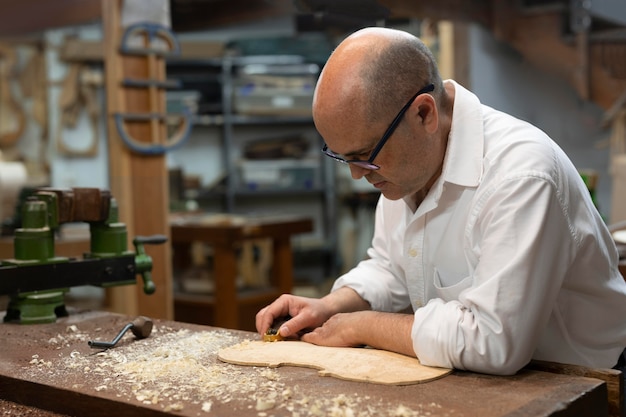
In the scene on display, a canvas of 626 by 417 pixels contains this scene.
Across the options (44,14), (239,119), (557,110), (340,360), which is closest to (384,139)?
(340,360)

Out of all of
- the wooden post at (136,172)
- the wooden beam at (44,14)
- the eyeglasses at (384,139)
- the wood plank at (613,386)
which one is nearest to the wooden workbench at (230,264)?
the wooden post at (136,172)

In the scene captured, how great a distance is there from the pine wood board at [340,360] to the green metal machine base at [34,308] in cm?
76

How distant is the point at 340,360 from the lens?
5.83 ft

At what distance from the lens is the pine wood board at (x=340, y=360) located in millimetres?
1643

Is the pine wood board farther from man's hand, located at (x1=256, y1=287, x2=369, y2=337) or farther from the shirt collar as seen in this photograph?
the shirt collar

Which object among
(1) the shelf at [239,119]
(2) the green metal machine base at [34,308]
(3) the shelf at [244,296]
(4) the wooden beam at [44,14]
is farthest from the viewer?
(1) the shelf at [239,119]

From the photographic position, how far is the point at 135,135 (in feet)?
13.8

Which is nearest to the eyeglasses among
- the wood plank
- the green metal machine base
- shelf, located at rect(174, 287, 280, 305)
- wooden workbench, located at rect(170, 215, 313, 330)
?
the wood plank

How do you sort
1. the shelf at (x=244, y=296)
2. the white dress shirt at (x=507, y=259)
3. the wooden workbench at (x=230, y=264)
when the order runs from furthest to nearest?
the shelf at (x=244, y=296), the wooden workbench at (x=230, y=264), the white dress shirt at (x=507, y=259)

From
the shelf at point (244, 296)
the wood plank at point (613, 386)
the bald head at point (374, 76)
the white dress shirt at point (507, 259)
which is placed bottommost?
the shelf at point (244, 296)

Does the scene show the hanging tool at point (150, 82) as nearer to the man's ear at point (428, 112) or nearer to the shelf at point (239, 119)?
the man's ear at point (428, 112)

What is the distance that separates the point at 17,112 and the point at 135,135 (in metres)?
4.52

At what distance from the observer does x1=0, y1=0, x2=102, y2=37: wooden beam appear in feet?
19.9

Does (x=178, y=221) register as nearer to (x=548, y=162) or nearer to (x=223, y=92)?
(x=223, y=92)
